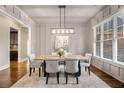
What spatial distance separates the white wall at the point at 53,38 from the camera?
439 inches

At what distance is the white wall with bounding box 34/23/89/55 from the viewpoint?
11.2m

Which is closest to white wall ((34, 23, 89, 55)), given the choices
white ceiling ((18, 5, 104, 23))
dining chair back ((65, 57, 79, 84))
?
white ceiling ((18, 5, 104, 23))

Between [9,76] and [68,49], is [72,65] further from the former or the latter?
[68,49]

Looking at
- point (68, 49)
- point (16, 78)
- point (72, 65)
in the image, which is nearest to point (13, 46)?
point (68, 49)

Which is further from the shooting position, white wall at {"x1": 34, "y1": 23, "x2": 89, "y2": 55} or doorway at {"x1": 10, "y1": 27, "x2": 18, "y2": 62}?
doorway at {"x1": 10, "y1": 27, "x2": 18, "y2": 62}

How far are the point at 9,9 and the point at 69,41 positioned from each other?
6322 mm

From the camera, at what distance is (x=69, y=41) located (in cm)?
1114

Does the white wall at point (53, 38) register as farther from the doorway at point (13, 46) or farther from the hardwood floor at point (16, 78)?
the hardwood floor at point (16, 78)

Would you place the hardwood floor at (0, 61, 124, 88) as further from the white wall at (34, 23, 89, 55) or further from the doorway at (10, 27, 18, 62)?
the doorway at (10, 27, 18, 62)

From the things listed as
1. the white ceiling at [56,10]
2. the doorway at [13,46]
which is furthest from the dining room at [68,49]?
the doorway at [13,46]

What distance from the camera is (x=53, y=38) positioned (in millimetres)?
11203
